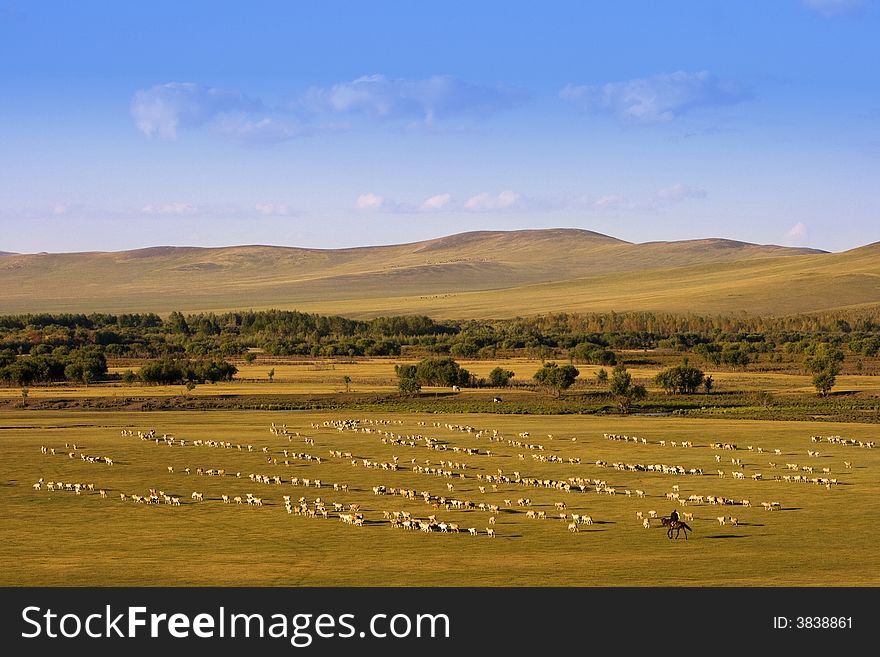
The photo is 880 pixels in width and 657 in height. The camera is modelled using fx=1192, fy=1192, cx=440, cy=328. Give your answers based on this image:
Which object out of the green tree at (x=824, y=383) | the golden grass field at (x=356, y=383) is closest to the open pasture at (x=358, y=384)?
the golden grass field at (x=356, y=383)

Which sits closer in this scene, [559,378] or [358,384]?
[559,378]

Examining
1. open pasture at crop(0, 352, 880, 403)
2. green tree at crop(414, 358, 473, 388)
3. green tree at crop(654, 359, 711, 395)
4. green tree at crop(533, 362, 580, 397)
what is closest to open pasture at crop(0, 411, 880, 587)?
green tree at crop(533, 362, 580, 397)

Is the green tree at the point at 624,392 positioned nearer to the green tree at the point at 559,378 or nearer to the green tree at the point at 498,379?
the green tree at the point at 559,378

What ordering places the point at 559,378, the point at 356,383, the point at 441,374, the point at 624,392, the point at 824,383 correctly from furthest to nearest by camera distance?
the point at 356,383 < the point at 441,374 < the point at 559,378 < the point at 824,383 < the point at 624,392

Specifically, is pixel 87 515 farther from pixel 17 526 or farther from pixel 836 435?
pixel 836 435

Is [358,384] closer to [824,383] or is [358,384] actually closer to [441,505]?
[824,383]

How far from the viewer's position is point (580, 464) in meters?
51.7

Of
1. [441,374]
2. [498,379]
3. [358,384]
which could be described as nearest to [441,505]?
[498,379]

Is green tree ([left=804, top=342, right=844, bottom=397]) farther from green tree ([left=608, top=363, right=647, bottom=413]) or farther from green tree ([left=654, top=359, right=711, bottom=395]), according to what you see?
green tree ([left=608, top=363, right=647, bottom=413])

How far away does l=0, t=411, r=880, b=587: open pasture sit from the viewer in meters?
29.7

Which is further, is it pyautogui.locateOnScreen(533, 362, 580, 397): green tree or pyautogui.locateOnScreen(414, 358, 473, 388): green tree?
pyautogui.locateOnScreen(414, 358, 473, 388): green tree

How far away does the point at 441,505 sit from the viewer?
40500mm
